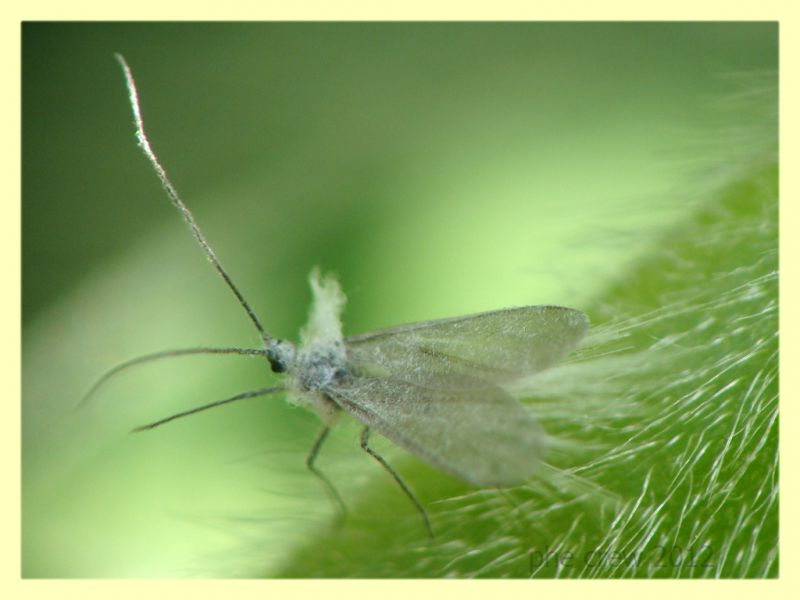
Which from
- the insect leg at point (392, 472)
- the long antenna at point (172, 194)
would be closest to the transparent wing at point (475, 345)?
the insect leg at point (392, 472)

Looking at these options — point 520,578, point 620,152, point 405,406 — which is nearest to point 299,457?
point 405,406

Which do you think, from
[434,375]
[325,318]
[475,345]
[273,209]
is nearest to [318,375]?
[325,318]

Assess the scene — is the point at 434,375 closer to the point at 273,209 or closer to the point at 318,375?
the point at 318,375

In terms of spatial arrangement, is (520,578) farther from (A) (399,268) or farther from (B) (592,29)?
(B) (592,29)

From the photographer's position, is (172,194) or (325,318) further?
(325,318)

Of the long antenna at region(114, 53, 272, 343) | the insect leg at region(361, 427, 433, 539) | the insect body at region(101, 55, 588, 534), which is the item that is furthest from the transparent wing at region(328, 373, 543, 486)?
the long antenna at region(114, 53, 272, 343)

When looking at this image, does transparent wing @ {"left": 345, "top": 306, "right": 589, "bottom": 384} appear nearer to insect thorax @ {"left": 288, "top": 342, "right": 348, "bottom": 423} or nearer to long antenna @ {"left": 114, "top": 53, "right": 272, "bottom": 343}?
insect thorax @ {"left": 288, "top": 342, "right": 348, "bottom": 423}
